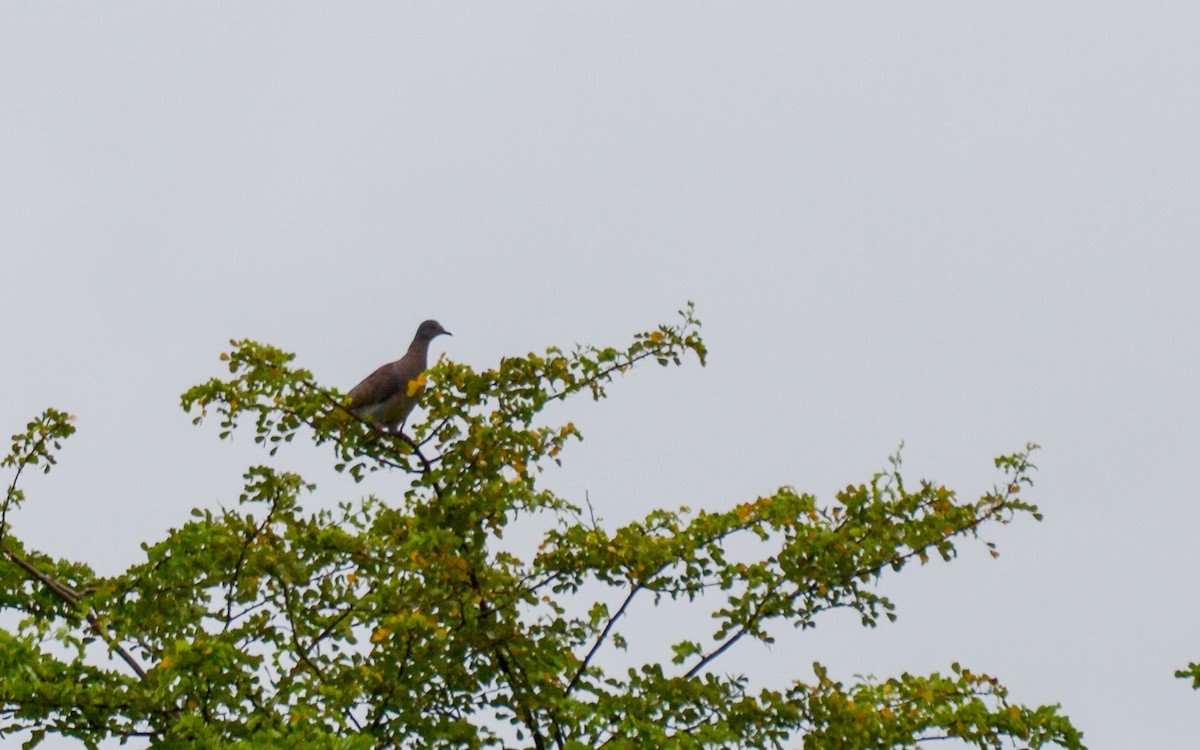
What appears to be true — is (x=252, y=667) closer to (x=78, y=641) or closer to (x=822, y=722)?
(x=78, y=641)

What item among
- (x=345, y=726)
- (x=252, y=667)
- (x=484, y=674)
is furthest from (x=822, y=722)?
(x=252, y=667)

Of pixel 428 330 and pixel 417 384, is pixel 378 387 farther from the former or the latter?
pixel 417 384

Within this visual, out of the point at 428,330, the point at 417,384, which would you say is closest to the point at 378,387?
the point at 428,330

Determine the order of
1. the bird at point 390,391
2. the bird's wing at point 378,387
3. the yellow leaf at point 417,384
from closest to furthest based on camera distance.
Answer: the yellow leaf at point 417,384, the bird at point 390,391, the bird's wing at point 378,387

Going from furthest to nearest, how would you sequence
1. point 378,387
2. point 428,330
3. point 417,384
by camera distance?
point 428,330
point 378,387
point 417,384

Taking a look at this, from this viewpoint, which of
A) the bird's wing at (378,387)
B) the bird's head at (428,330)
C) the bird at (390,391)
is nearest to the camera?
the bird at (390,391)

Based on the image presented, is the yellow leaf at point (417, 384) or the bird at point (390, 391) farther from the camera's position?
the bird at point (390, 391)

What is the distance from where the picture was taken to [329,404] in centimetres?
696

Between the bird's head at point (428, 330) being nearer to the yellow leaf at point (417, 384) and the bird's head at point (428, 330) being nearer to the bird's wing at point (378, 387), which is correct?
the bird's wing at point (378, 387)

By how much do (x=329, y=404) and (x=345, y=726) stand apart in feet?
5.44

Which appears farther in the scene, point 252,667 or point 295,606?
point 295,606

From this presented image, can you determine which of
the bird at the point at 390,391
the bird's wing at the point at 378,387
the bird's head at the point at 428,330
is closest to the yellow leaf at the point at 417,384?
the bird at the point at 390,391

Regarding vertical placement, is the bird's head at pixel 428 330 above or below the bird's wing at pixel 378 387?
above

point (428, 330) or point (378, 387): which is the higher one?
point (428, 330)
